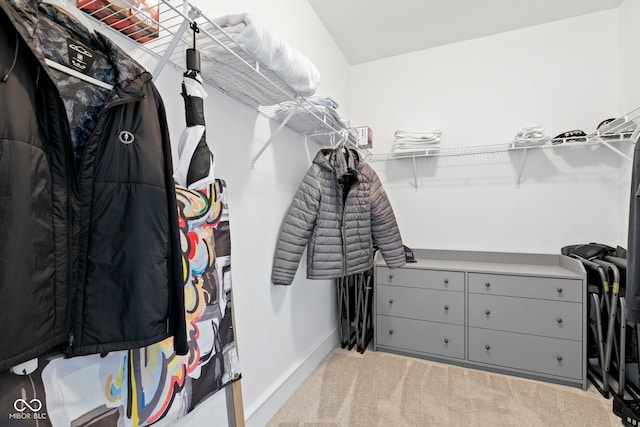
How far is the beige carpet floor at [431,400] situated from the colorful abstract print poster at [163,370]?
2.79 ft

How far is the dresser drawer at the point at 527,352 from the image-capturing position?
1938 millimetres

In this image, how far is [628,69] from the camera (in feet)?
6.79

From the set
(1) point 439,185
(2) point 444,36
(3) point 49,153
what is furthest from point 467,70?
(3) point 49,153

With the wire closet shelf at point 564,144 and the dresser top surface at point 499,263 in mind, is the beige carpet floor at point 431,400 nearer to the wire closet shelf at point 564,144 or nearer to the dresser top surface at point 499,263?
the dresser top surface at point 499,263

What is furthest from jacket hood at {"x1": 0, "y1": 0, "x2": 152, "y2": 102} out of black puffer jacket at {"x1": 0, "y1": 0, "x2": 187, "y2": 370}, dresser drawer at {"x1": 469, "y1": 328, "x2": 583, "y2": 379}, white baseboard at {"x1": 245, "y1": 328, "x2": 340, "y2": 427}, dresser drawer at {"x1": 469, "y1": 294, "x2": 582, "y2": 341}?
dresser drawer at {"x1": 469, "y1": 328, "x2": 583, "y2": 379}

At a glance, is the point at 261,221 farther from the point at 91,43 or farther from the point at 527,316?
the point at 527,316

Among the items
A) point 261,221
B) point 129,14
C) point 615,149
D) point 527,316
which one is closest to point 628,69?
point 615,149

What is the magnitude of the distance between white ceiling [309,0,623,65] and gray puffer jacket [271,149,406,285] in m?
1.13

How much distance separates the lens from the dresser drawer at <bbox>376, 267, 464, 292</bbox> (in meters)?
2.22

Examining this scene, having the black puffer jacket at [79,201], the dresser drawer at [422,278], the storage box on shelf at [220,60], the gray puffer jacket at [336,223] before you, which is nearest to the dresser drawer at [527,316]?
the dresser drawer at [422,278]

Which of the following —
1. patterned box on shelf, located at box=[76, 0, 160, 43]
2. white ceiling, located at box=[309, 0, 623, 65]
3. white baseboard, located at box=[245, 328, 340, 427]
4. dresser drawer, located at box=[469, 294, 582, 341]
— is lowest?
white baseboard, located at box=[245, 328, 340, 427]

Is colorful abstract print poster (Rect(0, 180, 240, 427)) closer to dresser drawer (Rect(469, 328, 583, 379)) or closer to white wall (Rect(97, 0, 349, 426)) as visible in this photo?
white wall (Rect(97, 0, 349, 426))

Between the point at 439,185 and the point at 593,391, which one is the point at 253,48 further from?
the point at 593,391

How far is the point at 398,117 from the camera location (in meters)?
2.82
